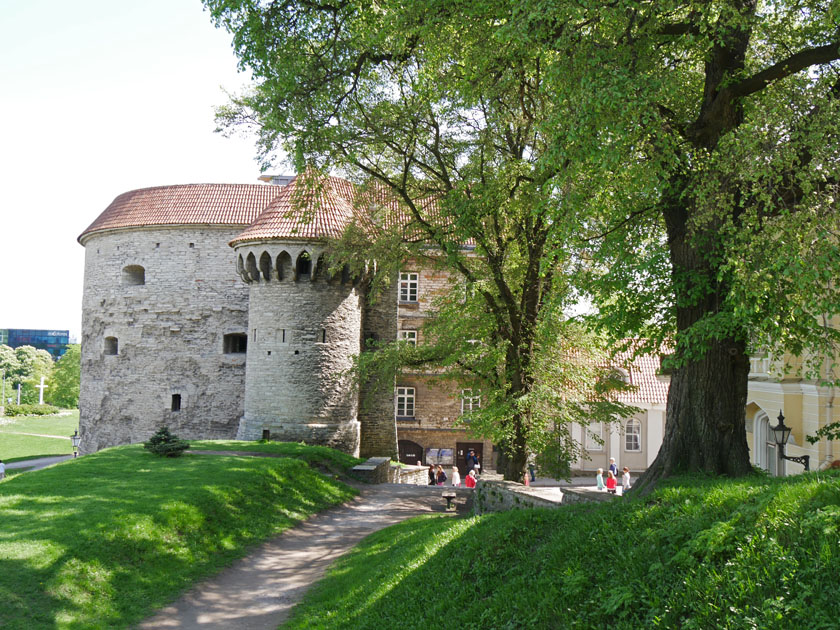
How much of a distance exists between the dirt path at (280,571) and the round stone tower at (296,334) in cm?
602

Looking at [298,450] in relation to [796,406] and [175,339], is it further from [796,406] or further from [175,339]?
[796,406]

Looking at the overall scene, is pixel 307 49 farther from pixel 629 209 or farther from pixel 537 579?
pixel 537 579

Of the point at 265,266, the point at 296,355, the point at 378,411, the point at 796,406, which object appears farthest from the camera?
the point at 378,411

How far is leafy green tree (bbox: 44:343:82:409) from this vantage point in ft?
216

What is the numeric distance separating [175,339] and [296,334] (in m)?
7.56

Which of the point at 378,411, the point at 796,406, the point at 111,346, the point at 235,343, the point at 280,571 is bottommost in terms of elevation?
the point at 280,571

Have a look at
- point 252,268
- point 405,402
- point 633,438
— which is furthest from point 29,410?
point 633,438

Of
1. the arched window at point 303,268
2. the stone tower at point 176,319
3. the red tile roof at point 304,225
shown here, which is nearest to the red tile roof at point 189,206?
the stone tower at point 176,319

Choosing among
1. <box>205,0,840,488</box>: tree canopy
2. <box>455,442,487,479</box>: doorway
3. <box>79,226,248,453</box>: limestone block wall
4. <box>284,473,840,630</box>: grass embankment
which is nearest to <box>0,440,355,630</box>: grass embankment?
<box>284,473,840,630</box>: grass embankment

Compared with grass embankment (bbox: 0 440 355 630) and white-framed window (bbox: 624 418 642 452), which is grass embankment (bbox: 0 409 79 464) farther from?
white-framed window (bbox: 624 418 642 452)

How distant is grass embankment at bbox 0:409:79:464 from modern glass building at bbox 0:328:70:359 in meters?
88.3

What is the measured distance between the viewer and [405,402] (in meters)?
29.3

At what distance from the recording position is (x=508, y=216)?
48.6 ft

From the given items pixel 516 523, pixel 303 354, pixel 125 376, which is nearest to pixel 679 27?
pixel 516 523
